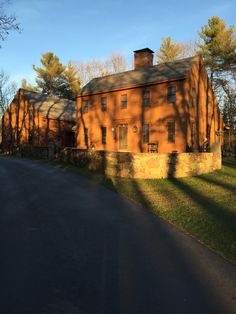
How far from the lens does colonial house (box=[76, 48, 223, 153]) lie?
915 inches

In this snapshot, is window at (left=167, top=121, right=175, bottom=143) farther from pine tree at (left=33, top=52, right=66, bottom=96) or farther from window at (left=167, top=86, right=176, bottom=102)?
pine tree at (left=33, top=52, right=66, bottom=96)

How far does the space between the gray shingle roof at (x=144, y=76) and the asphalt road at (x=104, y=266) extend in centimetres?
1833

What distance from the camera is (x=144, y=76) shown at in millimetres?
26531

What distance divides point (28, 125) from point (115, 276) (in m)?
37.7

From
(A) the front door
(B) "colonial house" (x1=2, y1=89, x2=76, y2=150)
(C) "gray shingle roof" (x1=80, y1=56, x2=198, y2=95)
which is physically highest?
(C) "gray shingle roof" (x1=80, y1=56, x2=198, y2=95)

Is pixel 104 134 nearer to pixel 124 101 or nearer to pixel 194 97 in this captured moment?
pixel 124 101

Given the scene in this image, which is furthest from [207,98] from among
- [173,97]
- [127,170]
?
[127,170]

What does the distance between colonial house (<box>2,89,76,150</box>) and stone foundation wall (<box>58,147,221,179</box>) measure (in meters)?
21.6

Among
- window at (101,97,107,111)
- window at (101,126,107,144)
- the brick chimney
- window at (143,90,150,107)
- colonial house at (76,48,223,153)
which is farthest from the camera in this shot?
the brick chimney

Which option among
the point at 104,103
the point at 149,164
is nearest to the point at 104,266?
the point at 149,164

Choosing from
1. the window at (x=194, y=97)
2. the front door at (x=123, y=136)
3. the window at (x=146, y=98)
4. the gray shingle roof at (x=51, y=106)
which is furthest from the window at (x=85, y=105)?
the window at (x=194, y=97)

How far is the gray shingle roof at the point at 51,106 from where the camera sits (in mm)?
39031

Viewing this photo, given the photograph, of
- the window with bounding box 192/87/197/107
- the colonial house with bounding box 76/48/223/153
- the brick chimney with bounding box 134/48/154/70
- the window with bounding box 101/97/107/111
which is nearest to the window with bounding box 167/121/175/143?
the colonial house with bounding box 76/48/223/153

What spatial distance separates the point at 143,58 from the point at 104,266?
28.1 metres
